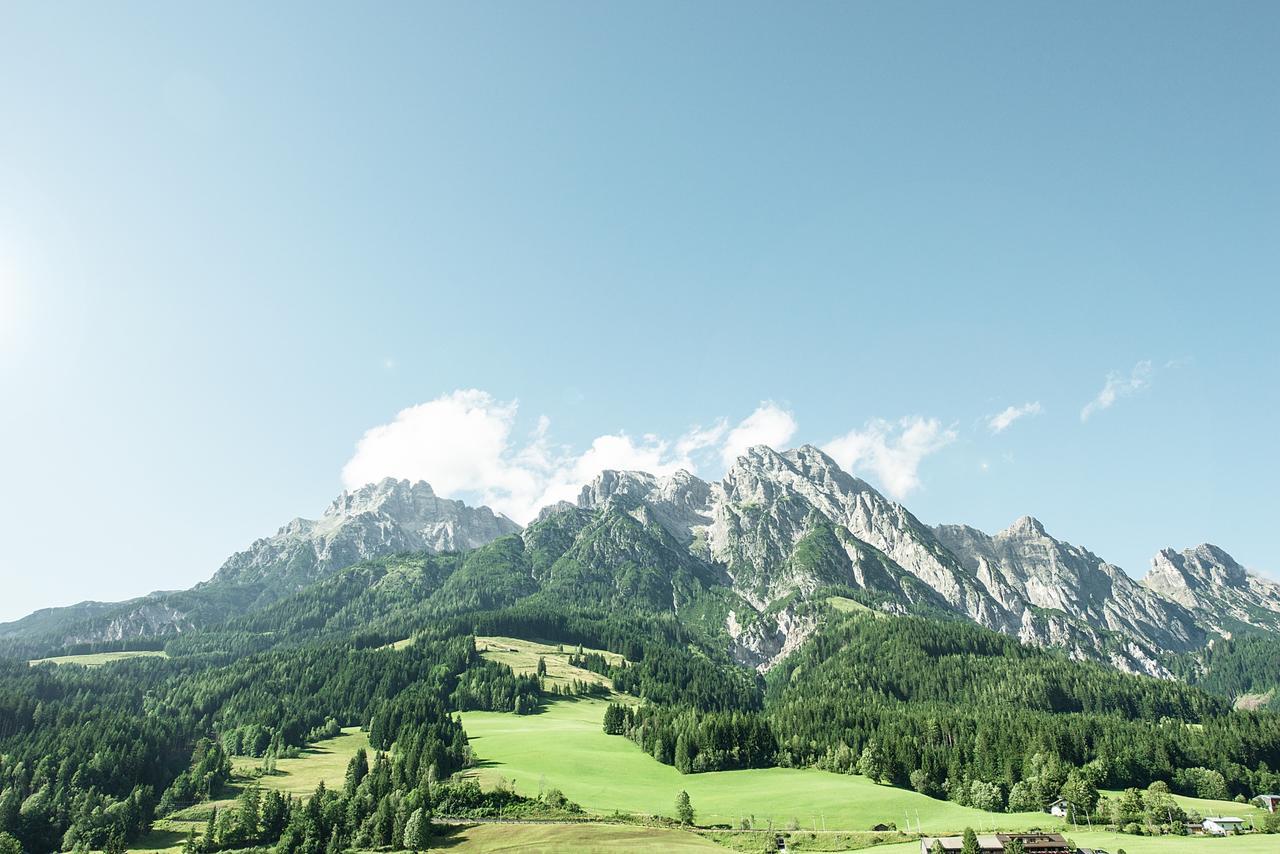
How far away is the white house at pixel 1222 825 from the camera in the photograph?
349 ft

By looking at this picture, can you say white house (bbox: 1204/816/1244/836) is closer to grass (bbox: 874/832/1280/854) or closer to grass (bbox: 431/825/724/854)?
grass (bbox: 874/832/1280/854)

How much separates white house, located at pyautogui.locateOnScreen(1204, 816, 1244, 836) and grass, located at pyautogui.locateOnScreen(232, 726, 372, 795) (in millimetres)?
155206

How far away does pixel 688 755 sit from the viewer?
153000 mm

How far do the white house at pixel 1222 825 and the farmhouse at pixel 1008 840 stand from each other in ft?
132

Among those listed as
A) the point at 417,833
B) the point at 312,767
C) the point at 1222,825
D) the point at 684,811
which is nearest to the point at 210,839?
the point at 417,833

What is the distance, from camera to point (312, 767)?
159250 mm

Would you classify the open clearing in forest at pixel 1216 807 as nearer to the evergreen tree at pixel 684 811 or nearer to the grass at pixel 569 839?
the evergreen tree at pixel 684 811

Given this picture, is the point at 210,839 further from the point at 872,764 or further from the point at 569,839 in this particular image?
the point at 872,764

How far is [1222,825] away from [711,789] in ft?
274

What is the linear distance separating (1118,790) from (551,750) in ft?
406

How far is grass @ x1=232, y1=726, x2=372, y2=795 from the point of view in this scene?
140875 millimetres

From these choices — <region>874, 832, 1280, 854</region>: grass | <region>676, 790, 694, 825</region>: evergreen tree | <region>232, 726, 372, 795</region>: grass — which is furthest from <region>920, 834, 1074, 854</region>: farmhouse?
<region>232, 726, 372, 795</region>: grass

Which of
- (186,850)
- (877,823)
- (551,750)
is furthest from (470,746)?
(877,823)

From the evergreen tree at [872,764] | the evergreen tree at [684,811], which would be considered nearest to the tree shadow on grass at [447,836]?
the evergreen tree at [684,811]
